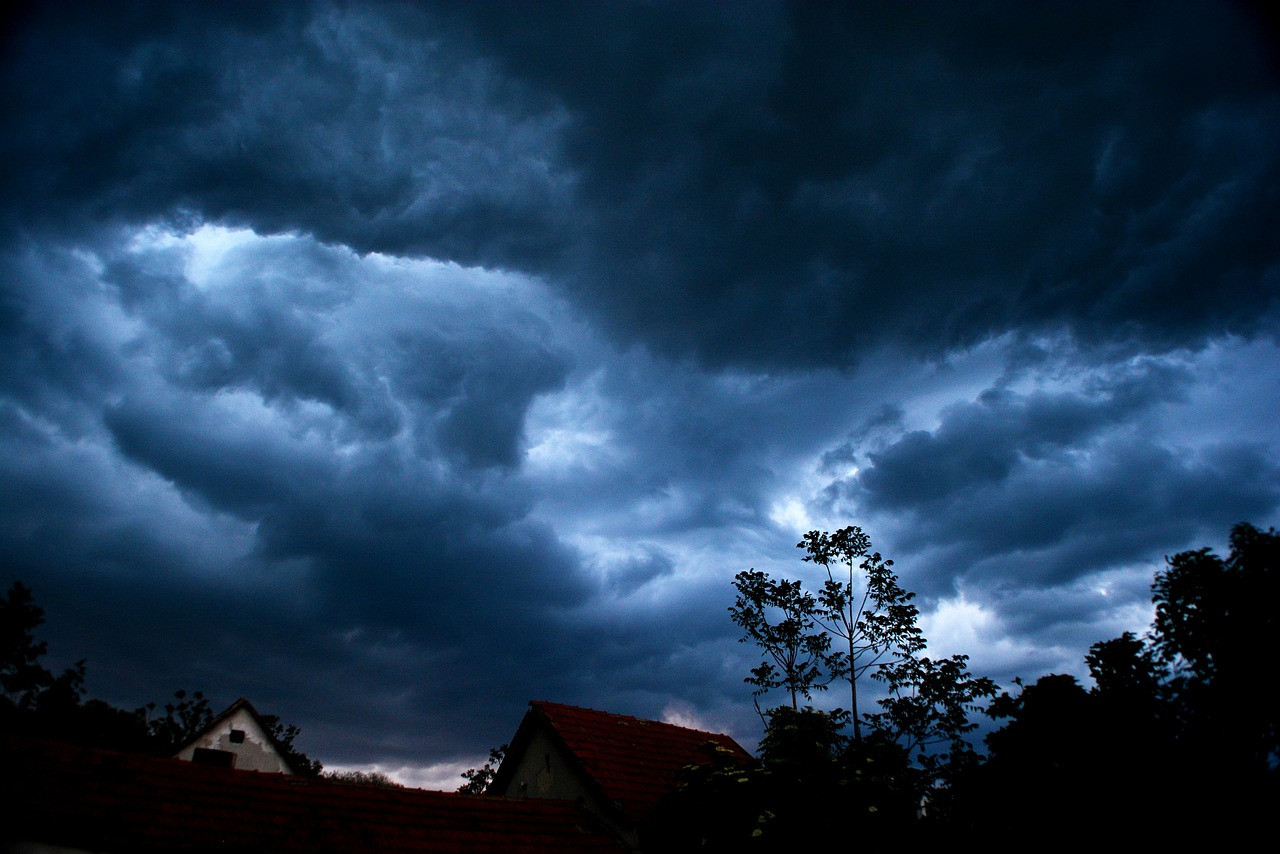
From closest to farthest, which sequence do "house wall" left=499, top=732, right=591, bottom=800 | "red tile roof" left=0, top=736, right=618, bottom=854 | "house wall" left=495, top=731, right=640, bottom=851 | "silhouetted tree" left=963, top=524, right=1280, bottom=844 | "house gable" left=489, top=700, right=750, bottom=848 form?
"red tile roof" left=0, top=736, right=618, bottom=854
"silhouetted tree" left=963, top=524, right=1280, bottom=844
"house wall" left=495, top=731, right=640, bottom=851
"house gable" left=489, top=700, right=750, bottom=848
"house wall" left=499, top=732, right=591, bottom=800

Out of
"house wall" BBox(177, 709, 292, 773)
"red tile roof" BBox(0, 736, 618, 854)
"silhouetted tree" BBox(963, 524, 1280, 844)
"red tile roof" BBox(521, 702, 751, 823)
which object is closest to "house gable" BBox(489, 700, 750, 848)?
"red tile roof" BBox(521, 702, 751, 823)

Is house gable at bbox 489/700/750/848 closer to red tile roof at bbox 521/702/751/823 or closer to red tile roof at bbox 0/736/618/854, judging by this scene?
red tile roof at bbox 521/702/751/823

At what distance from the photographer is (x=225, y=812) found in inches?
558

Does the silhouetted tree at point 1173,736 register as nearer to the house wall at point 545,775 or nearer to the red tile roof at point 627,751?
the red tile roof at point 627,751

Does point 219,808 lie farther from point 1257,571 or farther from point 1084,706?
point 1257,571

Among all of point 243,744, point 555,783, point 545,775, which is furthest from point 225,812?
point 243,744

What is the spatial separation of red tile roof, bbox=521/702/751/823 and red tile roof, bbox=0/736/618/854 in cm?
165

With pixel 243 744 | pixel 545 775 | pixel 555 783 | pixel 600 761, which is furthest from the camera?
pixel 243 744

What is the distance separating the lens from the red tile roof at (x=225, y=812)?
12422mm

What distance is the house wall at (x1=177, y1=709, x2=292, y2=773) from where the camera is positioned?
3111cm

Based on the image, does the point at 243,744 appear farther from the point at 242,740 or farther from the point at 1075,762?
the point at 1075,762

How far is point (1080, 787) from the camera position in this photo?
16484 mm

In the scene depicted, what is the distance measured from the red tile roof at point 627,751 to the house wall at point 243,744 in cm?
1742

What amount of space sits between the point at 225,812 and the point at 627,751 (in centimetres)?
1224
